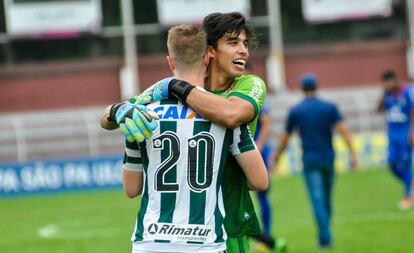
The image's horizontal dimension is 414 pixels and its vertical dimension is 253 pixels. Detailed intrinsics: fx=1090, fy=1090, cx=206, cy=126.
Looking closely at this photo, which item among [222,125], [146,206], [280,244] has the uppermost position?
[222,125]

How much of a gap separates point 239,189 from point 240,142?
0.34 meters

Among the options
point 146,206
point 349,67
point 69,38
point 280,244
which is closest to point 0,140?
point 69,38

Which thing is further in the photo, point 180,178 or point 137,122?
point 180,178

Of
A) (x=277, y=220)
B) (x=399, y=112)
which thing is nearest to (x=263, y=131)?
(x=277, y=220)

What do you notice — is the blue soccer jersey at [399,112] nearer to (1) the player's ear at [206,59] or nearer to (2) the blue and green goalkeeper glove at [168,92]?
(1) the player's ear at [206,59]

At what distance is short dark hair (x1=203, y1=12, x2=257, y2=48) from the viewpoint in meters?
6.05

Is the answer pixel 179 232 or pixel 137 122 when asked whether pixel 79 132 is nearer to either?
pixel 179 232

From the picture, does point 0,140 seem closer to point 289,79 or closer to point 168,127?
point 289,79

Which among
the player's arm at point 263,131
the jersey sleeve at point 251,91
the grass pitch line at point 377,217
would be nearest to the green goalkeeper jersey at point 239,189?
the jersey sleeve at point 251,91

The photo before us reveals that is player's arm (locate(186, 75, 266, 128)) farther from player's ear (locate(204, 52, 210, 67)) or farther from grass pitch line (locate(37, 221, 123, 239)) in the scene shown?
grass pitch line (locate(37, 221, 123, 239))

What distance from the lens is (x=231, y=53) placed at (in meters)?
6.04

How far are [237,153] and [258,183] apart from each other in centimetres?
20

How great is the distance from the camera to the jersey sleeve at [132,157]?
581 cm

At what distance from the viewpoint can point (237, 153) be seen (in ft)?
19.2
